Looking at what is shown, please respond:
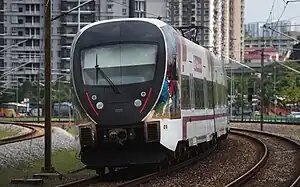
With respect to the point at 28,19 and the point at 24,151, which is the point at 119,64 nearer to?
the point at 24,151

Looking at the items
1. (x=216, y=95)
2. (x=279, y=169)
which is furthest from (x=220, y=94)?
(x=279, y=169)

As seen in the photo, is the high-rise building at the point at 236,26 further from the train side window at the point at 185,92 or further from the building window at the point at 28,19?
the train side window at the point at 185,92

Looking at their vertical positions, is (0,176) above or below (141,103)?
below

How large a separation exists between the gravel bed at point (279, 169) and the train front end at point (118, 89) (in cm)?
260

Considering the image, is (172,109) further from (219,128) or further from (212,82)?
(219,128)

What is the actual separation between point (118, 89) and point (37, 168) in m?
6.42

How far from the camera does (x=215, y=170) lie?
1717cm

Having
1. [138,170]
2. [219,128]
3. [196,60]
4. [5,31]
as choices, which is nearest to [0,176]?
[138,170]

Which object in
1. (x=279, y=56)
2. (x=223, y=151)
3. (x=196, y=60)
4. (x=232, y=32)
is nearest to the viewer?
(x=196, y=60)

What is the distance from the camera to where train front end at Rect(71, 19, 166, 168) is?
1427cm

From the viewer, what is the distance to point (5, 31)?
232ft

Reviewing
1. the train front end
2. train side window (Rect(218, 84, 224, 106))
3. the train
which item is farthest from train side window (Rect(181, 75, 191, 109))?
train side window (Rect(218, 84, 224, 106))

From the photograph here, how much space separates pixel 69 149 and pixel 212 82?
26.7ft

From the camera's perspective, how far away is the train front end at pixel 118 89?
1427 centimetres
